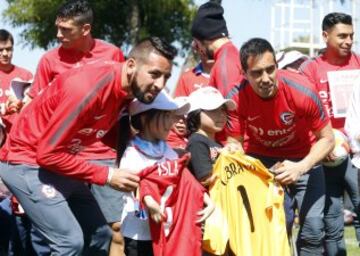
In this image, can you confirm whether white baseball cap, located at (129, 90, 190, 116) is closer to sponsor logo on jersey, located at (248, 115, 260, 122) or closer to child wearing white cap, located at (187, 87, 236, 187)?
child wearing white cap, located at (187, 87, 236, 187)

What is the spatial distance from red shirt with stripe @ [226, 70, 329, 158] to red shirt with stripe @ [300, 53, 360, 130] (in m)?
1.16

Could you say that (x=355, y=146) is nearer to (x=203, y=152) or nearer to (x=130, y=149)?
(x=203, y=152)

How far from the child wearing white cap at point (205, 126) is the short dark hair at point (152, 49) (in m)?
0.97

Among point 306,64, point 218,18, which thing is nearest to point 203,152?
point 218,18

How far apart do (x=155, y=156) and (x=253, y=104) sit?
Answer: 1153 millimetres

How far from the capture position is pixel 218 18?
8.39 metres

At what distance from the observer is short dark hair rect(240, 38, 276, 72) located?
286 inches

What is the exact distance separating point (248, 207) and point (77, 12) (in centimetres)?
228

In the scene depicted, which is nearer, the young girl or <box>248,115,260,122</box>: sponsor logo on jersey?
the young girl

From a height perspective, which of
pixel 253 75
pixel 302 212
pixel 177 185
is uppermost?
pixel 253 75

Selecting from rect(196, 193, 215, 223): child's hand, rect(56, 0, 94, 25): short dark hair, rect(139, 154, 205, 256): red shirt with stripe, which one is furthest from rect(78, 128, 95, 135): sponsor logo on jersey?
rect(56, 0, 94, 25): short dark hair

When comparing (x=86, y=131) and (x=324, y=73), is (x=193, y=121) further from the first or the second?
(x=324, y=73)

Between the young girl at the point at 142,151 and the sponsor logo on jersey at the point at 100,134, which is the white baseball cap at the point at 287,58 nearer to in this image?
the young girl at the point at 142,151

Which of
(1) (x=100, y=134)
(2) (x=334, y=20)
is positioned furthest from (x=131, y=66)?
(2) (x=334, y=20)
